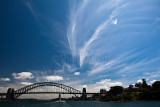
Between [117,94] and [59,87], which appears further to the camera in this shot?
[59,87]

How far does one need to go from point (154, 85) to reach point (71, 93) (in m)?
105

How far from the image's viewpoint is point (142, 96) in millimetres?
99438

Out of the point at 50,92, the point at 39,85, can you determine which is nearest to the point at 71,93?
the point at 50,92

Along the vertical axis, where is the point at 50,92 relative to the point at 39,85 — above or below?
below

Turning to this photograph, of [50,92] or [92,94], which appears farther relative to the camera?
[92,94]

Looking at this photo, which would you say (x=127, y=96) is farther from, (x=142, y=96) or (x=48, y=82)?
(x=48, y=82)

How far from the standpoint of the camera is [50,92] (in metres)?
157

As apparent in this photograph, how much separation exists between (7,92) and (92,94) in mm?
123301

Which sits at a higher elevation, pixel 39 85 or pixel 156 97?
pixel 39 85

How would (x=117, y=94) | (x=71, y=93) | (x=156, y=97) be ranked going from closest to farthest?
(x=156, y=97)
(x=117, y=94)
(x=71, y=93)

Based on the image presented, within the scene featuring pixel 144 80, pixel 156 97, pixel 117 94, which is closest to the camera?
pixel 156 97

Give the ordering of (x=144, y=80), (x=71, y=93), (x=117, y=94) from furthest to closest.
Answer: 1. (x=71, y=93)
2. (x=144, y=80)
3. (x=117, y=94)

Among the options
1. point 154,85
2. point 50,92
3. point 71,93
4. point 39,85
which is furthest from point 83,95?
point 154,85

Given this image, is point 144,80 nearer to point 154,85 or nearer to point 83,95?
point 154,85
